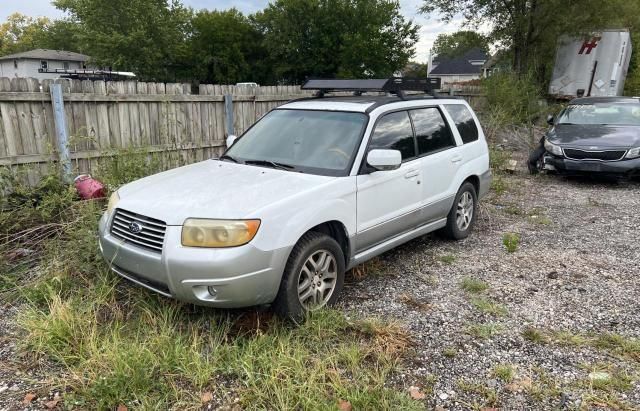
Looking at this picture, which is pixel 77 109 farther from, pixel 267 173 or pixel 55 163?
pixel 267 173

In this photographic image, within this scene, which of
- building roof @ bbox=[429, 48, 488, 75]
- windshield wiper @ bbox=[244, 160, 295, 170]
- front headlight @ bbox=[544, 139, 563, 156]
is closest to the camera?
windshield wiper @ bbox=[244, 160, 295, 170]

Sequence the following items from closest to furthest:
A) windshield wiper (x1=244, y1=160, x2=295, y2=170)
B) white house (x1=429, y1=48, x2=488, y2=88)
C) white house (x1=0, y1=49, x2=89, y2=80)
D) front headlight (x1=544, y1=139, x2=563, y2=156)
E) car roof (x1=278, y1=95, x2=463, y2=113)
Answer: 1. windshield wiper (x1=244, y1=160, x2=295, y2=170)
2. car roof (x1=278, y1=95, x2=463, y2=113)
3. front headlight (x1=544, y1=139, x2=563, y2=156)
4. white house (x1=0, y1=49, x2=89, y2=80)
5. white house (x1=429, y1=48, x2=488, y2=88)

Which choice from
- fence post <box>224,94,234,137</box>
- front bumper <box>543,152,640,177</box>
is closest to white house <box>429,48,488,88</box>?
front bumper <box>543,152,640,177</box>

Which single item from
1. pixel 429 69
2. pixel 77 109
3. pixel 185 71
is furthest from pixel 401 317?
pixel 429 69

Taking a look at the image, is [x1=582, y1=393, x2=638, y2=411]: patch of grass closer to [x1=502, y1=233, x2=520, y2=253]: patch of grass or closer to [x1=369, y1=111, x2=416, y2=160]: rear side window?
[x1=369, y1=111, x2=416, y2=160]: rear side window

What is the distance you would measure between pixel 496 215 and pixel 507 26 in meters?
14.5

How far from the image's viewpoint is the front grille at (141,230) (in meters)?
3.31

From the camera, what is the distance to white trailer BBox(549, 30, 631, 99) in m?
16.9

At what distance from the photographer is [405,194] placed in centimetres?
455

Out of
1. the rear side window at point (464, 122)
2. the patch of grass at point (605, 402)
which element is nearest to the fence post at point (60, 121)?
the rear side window at point (464, 122)

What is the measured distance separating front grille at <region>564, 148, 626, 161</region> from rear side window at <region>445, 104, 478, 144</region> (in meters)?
3.87

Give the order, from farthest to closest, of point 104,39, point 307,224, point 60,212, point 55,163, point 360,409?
point 104,39
point 55,163
point 60,212
point 307,224
point 360,409

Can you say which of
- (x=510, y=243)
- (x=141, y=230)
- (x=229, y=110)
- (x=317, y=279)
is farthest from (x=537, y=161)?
(x=141, y=230)

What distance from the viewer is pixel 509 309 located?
4.03m
